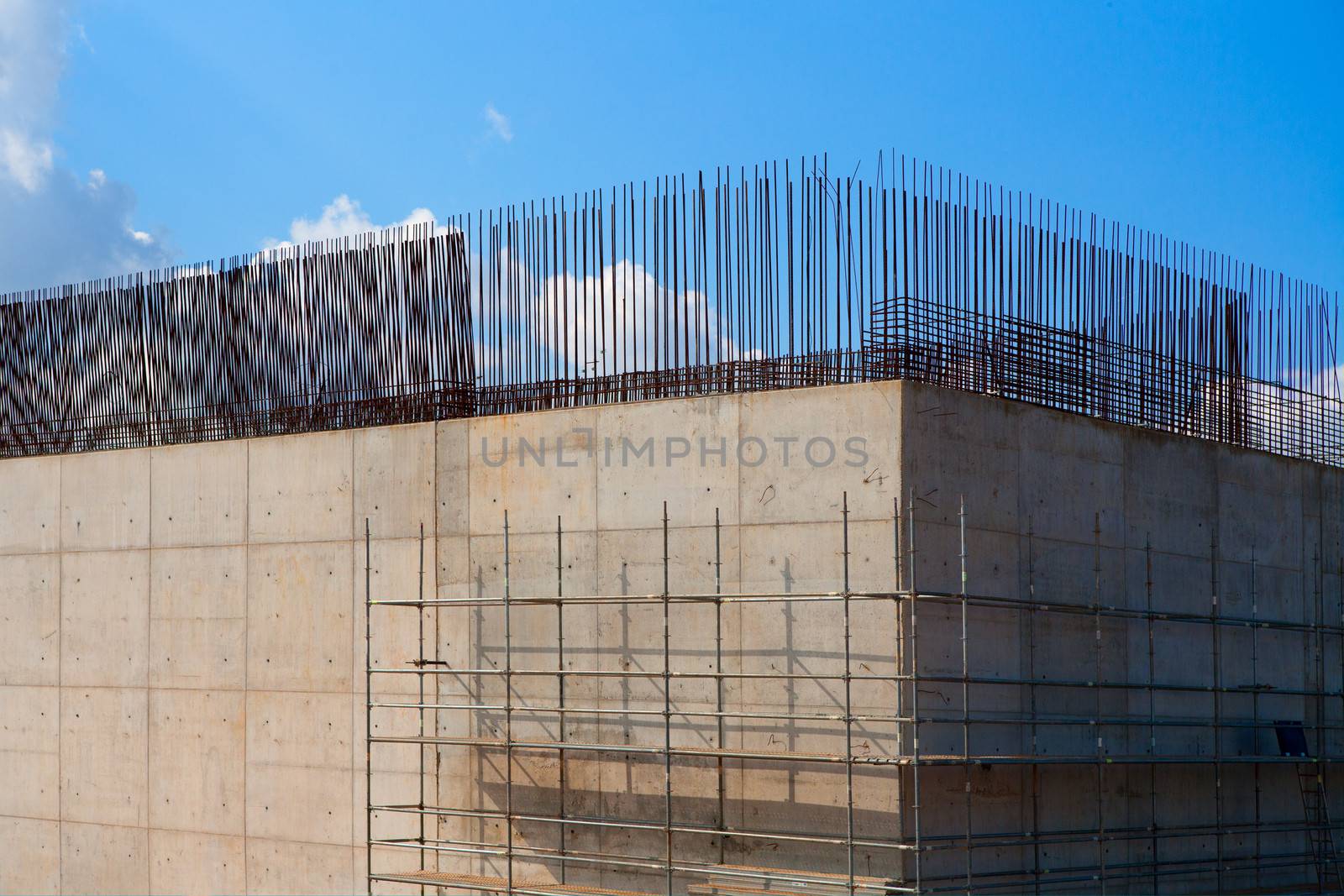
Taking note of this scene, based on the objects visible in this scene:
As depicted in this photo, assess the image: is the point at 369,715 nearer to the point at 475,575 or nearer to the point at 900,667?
the point at 475,575

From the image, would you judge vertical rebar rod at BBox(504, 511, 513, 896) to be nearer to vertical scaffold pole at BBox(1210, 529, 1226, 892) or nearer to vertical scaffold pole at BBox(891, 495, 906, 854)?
vertical scaffold pole at BBox(891, 495, 906, 854)

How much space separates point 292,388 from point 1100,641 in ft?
29.4

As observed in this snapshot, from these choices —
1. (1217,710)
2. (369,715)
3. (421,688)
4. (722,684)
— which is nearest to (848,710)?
(722,684)

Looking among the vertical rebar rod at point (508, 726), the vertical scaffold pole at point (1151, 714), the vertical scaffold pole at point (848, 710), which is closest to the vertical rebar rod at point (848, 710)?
the vertical scaffold pole at point (848, 710)

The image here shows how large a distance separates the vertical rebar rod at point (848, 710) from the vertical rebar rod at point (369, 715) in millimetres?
4324

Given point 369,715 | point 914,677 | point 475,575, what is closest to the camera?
point 914,677

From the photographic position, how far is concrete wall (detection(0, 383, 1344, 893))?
41.2 feet

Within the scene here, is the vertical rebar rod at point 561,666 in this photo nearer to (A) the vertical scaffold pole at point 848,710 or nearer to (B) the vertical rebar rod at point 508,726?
(B) the vertical rebar rod at point 508,726

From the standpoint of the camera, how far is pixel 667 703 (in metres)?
12.3

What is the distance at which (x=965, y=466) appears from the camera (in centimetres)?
1273

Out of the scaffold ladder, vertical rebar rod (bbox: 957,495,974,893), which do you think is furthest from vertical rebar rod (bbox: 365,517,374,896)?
the scaffold ladder

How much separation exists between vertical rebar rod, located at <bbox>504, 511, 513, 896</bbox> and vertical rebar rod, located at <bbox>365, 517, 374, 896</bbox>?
1210 mm

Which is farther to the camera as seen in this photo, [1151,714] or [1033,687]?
[1151,714]

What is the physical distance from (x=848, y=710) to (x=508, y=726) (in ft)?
9.96
